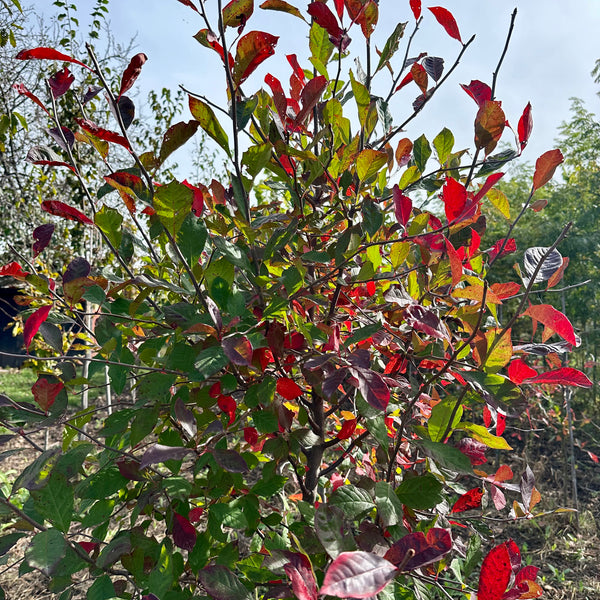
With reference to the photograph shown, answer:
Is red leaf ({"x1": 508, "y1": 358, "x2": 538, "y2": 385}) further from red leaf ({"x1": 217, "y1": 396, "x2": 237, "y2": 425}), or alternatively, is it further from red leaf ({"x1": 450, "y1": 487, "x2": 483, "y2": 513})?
red leaf ({"x1": 217, "y1": 396, "x2": 237, "y2": 425})

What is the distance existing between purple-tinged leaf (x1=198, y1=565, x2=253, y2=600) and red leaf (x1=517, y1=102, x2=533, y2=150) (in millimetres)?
940

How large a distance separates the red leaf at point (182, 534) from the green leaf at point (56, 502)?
0.18 metres

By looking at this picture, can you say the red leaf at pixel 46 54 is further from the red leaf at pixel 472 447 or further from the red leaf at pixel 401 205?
the red leaf at pixel 472 447

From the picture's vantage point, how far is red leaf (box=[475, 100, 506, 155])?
793mm

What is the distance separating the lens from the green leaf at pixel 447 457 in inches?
28.3

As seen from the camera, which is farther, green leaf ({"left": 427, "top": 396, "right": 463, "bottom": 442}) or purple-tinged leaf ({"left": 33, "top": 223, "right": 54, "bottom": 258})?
purple-tinged leaf ({"left": 33, "top": 223, "right": 54, "bottom": 258})

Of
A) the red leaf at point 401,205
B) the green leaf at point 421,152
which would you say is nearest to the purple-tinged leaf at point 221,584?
the red leaf at point 401,205

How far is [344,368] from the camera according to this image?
0.72m

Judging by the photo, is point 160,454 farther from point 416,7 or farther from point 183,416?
point 416,7

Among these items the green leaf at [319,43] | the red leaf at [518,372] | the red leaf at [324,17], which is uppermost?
the green leaf at [319,43]

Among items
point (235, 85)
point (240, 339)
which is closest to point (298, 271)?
point (240, 339)

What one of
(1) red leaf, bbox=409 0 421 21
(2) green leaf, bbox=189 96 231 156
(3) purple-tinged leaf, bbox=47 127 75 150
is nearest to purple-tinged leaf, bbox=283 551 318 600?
(2) green leaf, bbox=189 96 231 156

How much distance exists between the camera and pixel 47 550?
66 centimetres

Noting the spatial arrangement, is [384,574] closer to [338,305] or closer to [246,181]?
[246,181]
